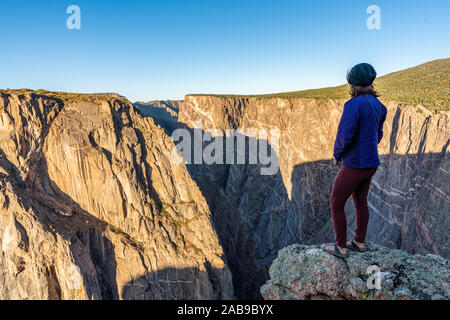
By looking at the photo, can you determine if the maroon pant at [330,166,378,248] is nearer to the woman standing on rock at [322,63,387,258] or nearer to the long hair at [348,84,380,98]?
the woman standing on rock at [322,63,387,258]

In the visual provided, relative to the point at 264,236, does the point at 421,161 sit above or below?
above

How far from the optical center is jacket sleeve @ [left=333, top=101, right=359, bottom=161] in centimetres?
413

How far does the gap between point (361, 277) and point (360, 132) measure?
8.90 ft

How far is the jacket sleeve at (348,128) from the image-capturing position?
413cm

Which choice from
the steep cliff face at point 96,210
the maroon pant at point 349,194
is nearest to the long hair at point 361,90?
the maroon pant at point 349,194

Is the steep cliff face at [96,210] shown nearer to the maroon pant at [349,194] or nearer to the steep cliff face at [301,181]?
the steep cliff face at [301,181]

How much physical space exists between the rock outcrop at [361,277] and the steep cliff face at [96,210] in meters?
20.8

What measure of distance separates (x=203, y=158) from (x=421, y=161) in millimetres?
33243

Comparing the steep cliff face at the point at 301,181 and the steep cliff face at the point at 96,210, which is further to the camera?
the steep cliff face at the point at 96,210

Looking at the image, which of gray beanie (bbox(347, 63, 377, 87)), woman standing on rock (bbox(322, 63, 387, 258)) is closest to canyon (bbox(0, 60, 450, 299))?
woman standing on rock (bbox(322, 63, 387, 258))

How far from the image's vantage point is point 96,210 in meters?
22.9

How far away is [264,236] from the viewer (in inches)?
1623
